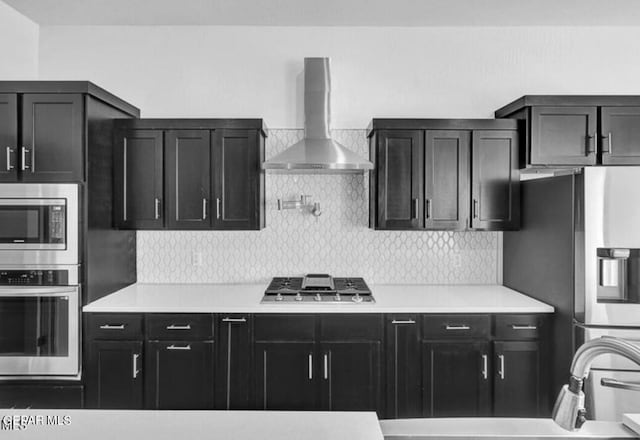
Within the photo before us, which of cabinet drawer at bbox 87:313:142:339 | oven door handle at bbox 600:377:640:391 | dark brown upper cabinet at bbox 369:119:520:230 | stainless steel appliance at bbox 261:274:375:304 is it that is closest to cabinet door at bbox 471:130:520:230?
dark brown upper cabinet at bbox 369:119:520:230

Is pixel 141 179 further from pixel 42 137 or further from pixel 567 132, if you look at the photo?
pixel 567 132

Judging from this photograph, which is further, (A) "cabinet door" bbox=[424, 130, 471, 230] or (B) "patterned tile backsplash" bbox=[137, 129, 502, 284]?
(B) "patterned tile backsplash" bbox=[137, 129, 502, 284]

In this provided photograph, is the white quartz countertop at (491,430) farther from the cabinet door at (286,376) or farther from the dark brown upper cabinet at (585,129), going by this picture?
the dark brown upper cabinet at (585,129)

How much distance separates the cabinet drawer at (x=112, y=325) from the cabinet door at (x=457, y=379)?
6.16 feet

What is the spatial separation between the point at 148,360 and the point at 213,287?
2.60 feet

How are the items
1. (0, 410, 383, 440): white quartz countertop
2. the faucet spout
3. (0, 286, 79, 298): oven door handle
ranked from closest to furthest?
the faucet spout
(0, 410, 383, 440): white quartz countertop
(0, 286, 79, 298): oven door handle

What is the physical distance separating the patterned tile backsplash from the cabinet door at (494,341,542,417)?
32.4 inches

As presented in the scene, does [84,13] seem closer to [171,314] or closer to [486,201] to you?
[171,314]

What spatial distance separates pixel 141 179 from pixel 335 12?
1.91 m

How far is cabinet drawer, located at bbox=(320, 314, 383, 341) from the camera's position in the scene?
9.08ft

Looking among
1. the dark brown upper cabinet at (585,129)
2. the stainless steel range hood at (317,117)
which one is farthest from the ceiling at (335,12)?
the dark brown upper cabinet at (585,129)


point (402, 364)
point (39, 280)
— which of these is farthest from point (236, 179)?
point (402, 364)

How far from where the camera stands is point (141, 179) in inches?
124

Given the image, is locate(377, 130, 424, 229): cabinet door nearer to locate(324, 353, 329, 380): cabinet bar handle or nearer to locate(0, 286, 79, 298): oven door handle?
locate(324, 353, 329, 380): cabinet bar handle
